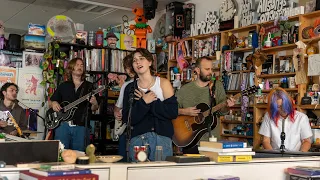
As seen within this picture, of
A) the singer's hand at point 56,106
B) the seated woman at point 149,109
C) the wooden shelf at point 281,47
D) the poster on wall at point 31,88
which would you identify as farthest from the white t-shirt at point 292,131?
the poster on wall at point 31,88

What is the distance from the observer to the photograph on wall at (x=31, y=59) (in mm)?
5770

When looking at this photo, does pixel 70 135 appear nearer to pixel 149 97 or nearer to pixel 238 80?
pixel 149 97

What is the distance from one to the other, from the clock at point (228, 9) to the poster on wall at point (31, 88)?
2729mm

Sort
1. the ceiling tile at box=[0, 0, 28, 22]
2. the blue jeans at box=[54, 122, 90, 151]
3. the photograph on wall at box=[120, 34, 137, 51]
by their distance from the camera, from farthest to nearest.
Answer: the ceiling tile at box=[0, 0, 28, 22]
the photograph on wall at box=[120, 34, 137, 51]
the blue jeans at box=[54, 122, 90, 151]

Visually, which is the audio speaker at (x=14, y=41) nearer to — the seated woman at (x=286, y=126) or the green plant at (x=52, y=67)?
the green plant at (x=52, y=67)

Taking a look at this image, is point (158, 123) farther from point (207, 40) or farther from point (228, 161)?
point (207, 40)

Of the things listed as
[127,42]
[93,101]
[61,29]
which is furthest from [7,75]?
[127,42]

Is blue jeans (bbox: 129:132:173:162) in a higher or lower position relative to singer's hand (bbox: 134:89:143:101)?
lower

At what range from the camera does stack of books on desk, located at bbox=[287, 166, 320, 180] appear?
229 centimetres

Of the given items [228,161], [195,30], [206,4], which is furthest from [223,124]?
[228,161]

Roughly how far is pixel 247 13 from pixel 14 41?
3215 millimetres

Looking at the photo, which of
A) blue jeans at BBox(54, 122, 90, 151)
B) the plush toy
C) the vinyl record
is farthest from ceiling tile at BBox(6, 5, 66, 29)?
blue jeans at BBox(54, 122, 90, 151)

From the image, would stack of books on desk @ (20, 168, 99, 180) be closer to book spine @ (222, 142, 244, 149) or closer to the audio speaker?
book spine @ (222, 142, 244, 149)

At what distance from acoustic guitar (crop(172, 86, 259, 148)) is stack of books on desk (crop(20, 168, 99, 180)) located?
2.44 meters
